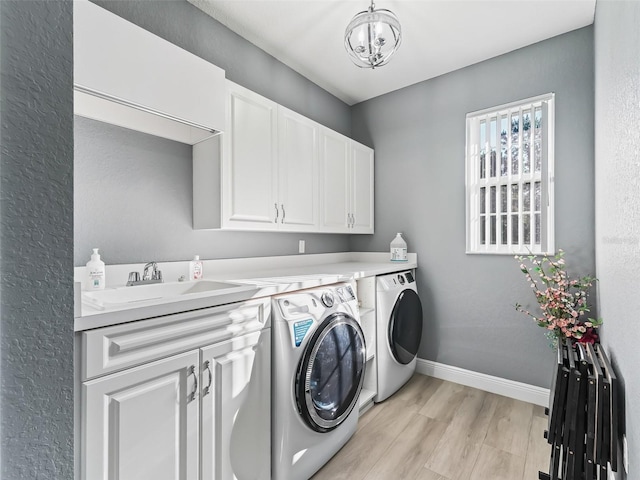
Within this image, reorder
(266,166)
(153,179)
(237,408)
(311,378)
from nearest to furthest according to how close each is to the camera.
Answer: (237,408)
(311,378)
(153,179)
(266,166)

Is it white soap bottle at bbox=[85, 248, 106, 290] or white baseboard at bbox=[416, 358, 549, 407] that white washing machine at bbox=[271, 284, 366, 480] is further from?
white baseboard at bbox=[416, 358, 549, 407]

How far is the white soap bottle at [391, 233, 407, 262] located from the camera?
2.92m

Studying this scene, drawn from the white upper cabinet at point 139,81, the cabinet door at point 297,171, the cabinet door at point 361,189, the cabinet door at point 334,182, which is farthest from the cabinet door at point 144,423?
the cabinet door at point 361,189

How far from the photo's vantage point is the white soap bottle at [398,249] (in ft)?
9.58

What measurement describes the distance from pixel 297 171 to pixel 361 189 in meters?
0.92

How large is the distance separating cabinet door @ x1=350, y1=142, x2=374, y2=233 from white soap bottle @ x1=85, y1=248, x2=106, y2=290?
2.02 metres

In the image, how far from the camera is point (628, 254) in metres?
0.93

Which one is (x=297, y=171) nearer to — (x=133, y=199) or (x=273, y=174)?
(x=273, y=174)

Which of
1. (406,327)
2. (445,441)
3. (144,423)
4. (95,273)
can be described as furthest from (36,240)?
(406,327)

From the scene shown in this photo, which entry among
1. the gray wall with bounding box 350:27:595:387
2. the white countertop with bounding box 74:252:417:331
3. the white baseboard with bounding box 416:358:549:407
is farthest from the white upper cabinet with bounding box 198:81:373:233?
the white baseboard with bounding box 416:358:549:407

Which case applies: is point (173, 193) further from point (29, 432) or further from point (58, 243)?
point (29, 432)

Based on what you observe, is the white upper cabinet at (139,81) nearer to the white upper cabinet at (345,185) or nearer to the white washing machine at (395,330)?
the white upper cabinet at (345,185)

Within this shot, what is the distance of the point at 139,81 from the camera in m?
1.40

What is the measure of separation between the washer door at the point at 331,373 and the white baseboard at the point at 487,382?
4.10 ft
